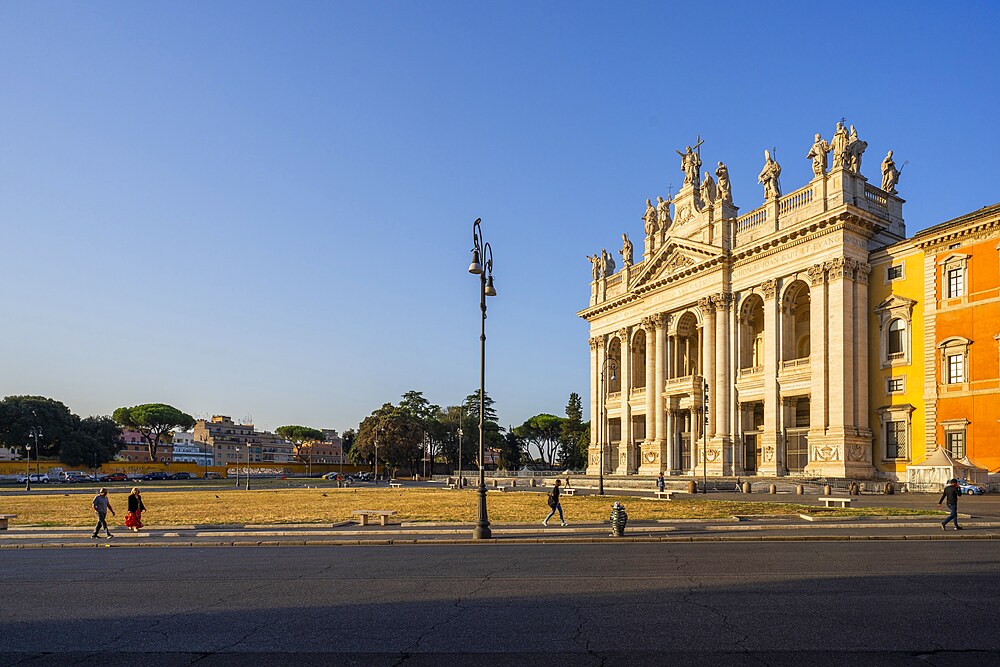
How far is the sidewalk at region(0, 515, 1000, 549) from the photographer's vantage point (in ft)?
73.9

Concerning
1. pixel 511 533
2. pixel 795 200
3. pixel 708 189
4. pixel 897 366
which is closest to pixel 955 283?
pixel 897 366

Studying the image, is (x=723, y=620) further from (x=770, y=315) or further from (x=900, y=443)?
(x=770, y=315)

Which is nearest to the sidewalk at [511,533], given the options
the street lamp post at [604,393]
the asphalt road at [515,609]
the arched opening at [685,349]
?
the asphalt road at [515,609]

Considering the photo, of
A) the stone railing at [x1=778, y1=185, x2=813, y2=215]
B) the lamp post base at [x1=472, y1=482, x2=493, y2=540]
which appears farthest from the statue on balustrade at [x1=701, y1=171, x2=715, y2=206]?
the lamp post base at [x1=472, y1=482, x2=493, y2=540]

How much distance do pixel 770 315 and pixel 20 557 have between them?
50127mm

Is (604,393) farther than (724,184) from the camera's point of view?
Yes

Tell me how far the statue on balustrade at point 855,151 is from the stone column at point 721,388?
13.2 metres

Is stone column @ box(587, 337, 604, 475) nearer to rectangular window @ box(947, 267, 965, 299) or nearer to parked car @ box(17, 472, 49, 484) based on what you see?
rectangular window @ box(947, 267, 965, 299)

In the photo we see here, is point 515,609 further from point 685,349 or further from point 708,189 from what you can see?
point 685,349

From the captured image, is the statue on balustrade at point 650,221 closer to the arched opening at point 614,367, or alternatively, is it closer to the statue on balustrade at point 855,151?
the arched opening at point 614,367

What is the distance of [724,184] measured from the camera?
64.2 metres

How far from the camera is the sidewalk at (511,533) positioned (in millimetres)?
22516

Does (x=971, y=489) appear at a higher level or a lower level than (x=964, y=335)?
lower

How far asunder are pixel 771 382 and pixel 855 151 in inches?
662
